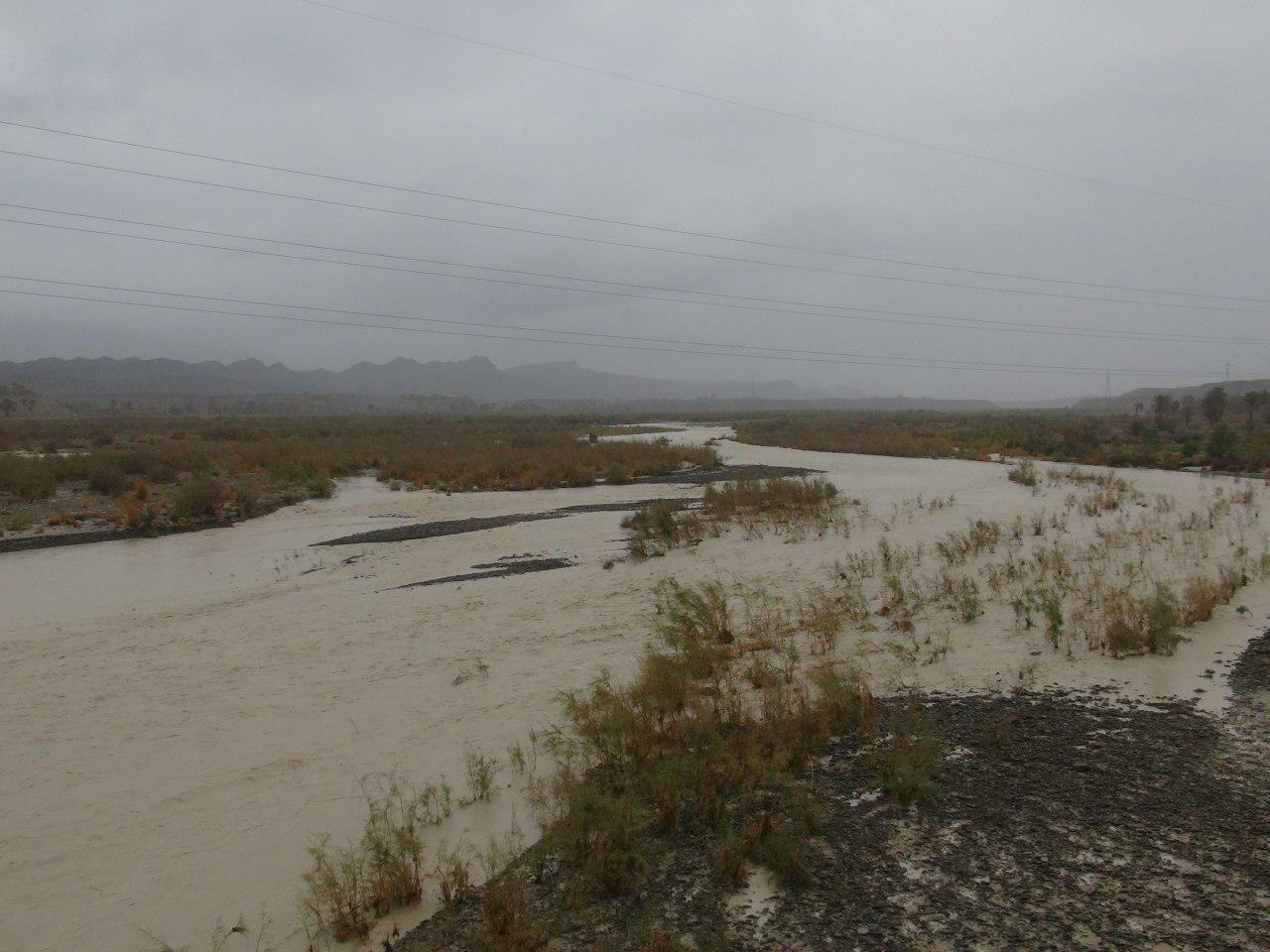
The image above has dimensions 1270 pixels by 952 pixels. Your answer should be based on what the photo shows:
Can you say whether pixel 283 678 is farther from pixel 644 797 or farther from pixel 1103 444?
pixel 1103 444

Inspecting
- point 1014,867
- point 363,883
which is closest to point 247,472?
point 363,883

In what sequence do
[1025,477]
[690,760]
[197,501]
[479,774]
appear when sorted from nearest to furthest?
1. [690,760]
2. [479,774]
3. [197,501]
4. [1025,477]

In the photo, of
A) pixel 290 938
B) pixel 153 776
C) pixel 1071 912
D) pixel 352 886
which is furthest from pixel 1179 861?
pixel 153 776

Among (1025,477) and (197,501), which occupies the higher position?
(1025,477)

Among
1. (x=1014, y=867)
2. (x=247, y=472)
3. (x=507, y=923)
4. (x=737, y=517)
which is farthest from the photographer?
(x=247, y=472)

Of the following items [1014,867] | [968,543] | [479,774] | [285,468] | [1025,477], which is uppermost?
[1025,477]

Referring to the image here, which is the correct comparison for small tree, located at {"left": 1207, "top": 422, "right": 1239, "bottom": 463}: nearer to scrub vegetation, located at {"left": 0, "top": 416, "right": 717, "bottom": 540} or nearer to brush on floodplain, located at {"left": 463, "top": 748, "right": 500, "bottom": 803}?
scrub vegetation, located at {"left": 0, "top": 416, "right": 717, "bottom": 540}

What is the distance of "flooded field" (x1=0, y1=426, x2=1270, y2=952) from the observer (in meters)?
5.18

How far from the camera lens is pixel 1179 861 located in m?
3.99

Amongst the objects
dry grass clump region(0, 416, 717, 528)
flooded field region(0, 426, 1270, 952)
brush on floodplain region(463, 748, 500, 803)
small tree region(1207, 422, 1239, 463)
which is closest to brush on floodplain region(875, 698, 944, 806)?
flooded field region(0, 426, 1270, 952)

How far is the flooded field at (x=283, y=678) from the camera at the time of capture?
518 cm

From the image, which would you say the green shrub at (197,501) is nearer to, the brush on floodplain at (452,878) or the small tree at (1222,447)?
the brush on floodplain at (452,878)

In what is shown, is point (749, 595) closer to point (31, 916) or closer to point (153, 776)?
point (153, 776)

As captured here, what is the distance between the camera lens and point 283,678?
904cm
